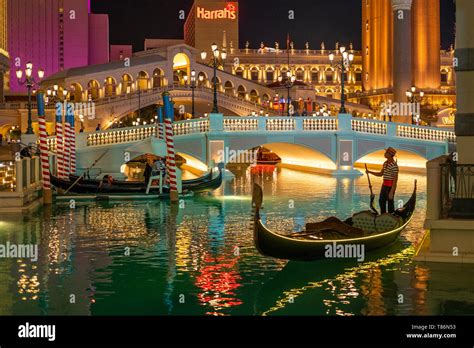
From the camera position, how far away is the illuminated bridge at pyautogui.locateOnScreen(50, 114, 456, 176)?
33875 millimetres

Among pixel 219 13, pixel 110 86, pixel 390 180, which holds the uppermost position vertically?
pixel 219 13

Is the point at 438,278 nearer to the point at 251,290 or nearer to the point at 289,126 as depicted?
the point at 251,290

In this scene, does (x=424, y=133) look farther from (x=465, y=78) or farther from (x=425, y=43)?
(x=425, y=43)

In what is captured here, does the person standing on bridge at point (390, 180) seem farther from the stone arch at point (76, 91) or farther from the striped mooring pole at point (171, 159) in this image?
the stone arch at point (76, 91)

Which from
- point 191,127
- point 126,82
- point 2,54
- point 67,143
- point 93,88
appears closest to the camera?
point 67,143

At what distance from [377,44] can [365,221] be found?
3124 inches

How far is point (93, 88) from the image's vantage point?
247 ft

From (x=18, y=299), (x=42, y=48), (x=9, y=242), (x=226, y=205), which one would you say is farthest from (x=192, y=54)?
(x=18, y=299)

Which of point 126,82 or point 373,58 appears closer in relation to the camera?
point 126,82

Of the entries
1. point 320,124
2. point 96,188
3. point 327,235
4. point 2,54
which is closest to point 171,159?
point 96,188

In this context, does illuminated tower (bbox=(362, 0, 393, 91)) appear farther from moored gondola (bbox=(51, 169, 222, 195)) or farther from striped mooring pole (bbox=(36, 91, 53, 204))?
striped mooring pole (bbox=(36, 91, 53, 204))

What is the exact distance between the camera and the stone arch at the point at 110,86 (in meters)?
76.2

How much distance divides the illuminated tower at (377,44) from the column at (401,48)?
95.0ft

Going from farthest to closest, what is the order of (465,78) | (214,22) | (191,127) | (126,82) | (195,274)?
(214,22)
(126,82)
(191,127)
(465,78)
(195,274)
